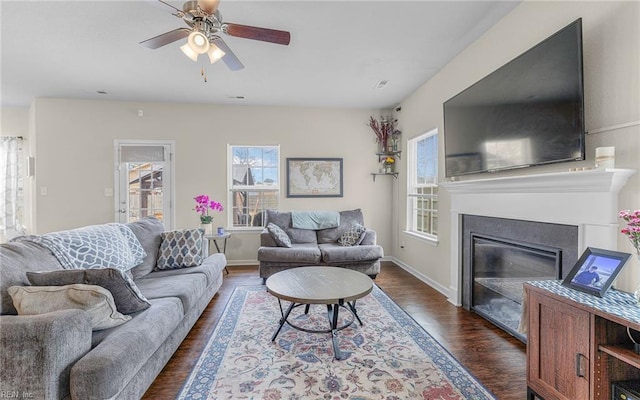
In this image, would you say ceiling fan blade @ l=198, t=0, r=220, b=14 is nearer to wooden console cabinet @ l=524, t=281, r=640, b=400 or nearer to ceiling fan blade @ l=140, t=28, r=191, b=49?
ceiling fan blade @ l=140, t=28, r=191, b=49

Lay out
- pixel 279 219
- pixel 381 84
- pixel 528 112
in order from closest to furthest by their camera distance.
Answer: pixel 528 112, pixel 381 84, pixel 279 219

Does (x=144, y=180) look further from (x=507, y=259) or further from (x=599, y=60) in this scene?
(x=599, y=60)

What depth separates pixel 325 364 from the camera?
6.49 ft

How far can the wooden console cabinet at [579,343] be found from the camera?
1.29 metres

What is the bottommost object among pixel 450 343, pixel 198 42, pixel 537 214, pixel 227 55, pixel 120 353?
pixel 450 343

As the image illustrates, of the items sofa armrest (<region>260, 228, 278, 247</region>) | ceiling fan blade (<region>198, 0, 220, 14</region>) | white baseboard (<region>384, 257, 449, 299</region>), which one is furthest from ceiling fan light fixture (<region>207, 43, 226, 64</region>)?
white baseboard (<region>384, 257, 449, 299</region>)

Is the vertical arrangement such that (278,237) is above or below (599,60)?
below

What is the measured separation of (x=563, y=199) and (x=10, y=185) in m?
7.61

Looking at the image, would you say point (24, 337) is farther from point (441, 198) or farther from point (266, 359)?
point (441, 198)

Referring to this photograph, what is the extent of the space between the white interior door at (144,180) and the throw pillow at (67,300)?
343 cm

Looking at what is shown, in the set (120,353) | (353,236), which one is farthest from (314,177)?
(120,353)

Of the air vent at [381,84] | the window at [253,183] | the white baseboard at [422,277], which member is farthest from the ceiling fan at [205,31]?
the white baseboard at [422,277]

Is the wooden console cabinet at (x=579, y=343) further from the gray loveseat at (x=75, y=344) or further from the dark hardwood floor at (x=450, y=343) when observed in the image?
the gray loveseat at (x=75, y=344)

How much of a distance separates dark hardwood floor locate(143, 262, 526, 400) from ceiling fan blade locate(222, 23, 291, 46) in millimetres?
2402
